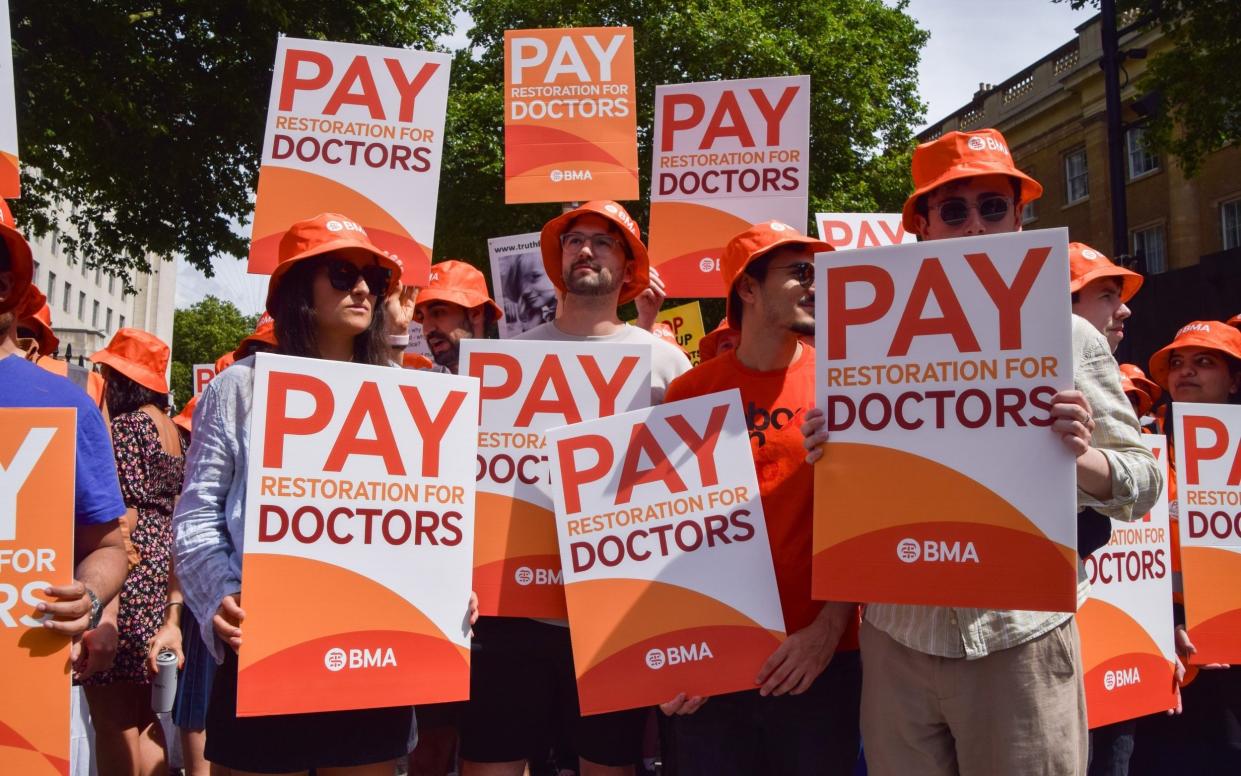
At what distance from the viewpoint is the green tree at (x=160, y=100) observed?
1182 cm

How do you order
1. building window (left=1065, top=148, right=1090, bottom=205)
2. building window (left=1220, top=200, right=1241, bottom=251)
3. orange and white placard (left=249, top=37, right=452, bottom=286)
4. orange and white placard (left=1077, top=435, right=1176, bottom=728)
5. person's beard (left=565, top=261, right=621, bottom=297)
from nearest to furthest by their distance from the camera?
orange and white placard (left=1077, top=435, right=1176, bottom=728) < person's beard (left=565, top=261, right=621, bottom=297) < orange and white placard (left=249, top=37, right=452, bottom=286) < building window (left=1220, top=200, right=1241, bottom=251) < building window (left=1065, top=148, right=1090, bottom=205)

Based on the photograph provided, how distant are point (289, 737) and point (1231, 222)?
2865 centimetres

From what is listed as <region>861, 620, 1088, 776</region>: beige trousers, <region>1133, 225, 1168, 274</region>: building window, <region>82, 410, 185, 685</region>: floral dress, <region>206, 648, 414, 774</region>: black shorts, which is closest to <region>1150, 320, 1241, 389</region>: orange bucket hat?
<region>861, 620, 1088, 776</region>: beige trousers

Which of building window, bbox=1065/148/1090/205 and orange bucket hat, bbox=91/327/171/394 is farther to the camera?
building window, bbox=1065/148/1090/205

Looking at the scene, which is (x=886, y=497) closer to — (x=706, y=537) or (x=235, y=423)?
(x=706, y=537)

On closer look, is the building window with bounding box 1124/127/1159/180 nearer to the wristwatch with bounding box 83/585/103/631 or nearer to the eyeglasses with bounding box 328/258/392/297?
the eyeglasses with bounding box 328/258/392/297

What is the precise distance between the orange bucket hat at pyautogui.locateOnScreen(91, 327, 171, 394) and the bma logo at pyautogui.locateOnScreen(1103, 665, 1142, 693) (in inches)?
161

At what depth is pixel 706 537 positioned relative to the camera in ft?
9.75

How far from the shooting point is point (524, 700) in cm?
346

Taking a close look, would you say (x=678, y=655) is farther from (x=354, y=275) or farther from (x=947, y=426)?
(x=354, y=275)

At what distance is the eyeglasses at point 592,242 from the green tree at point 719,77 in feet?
50.5

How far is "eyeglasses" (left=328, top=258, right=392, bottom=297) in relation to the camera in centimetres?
297

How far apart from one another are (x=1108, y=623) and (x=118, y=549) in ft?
9.67

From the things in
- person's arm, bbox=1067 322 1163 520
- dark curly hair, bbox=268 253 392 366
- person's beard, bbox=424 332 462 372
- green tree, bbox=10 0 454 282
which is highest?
green tree, bbox=10 0 454 282
